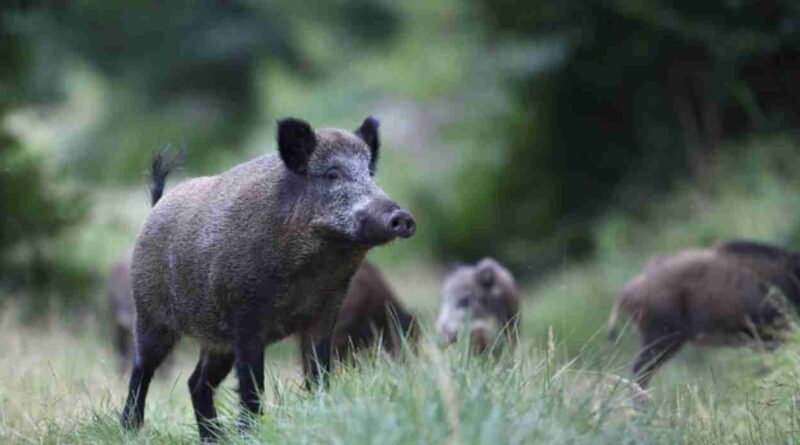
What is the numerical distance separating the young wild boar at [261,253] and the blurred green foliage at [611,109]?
31.6 ft

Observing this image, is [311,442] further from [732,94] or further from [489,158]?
[489,158]

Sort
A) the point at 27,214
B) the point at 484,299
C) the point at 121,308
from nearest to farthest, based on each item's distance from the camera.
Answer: the point at 484,299 → the point at 121,308 → the point at 27,214

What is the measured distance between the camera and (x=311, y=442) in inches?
213

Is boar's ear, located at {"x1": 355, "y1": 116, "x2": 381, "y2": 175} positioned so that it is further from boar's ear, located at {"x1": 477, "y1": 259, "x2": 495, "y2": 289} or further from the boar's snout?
boar's ear, located at {"x1": 477, "y1": 259, "x2": 495, "y2": 289}

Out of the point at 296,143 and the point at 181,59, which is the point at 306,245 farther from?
the point at 181,59

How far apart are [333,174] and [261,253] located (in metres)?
0.54

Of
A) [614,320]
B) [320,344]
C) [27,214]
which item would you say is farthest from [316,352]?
[27,214]

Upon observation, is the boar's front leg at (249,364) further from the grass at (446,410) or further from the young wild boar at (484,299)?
the young wild boar at (484,299)

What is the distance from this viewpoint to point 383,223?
21.0 ft

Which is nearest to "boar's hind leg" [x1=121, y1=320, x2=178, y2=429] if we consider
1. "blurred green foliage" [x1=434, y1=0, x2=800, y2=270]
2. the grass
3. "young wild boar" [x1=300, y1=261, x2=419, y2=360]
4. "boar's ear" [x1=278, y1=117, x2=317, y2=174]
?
the grass

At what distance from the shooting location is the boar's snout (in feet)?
20.8

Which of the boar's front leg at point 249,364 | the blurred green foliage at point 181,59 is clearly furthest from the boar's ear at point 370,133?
the blurred green foliage at point 181,59

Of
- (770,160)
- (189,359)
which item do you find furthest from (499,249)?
(189,359)

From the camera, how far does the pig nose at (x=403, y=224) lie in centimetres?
631
